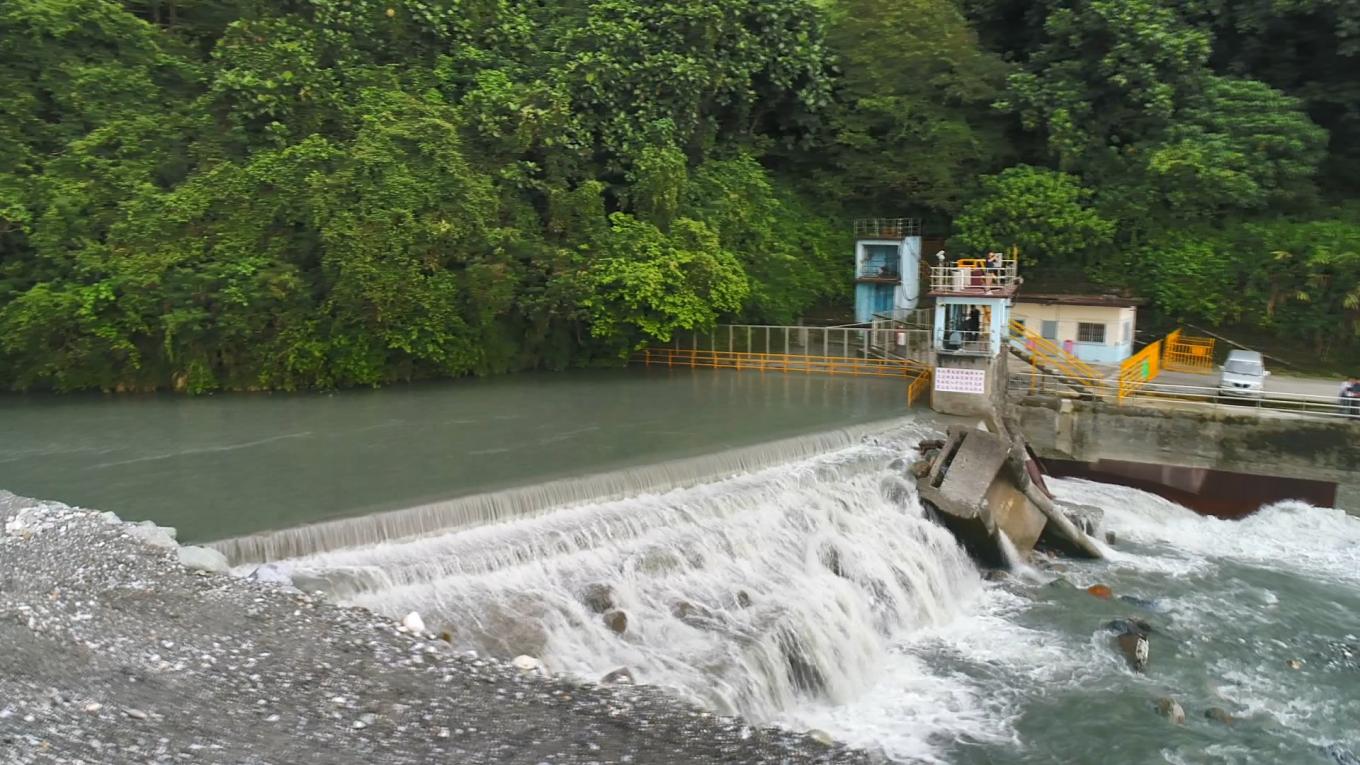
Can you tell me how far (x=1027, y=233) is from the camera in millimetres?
30281

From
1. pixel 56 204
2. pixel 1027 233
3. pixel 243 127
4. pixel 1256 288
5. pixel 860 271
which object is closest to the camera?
pixel 56 204

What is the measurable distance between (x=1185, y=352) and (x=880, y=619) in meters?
19.2

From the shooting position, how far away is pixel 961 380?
2111 cm

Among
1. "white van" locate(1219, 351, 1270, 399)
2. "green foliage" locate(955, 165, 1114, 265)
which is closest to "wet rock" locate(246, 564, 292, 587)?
"white van" locate(1219, 351, 1270, 399)

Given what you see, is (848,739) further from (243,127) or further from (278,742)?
(243,127)

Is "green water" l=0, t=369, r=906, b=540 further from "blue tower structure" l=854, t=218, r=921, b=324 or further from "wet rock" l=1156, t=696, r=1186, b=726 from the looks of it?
"wet rock" l=1156, t=696, r=1186, b=726

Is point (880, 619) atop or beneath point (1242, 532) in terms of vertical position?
atop

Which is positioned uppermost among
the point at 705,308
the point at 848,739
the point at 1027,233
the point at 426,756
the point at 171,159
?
the point at 171,159

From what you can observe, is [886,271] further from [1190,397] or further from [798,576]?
[798,576]

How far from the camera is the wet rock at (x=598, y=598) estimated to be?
12.5 metres

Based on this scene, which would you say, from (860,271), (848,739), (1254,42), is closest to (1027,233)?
A: (860,271)

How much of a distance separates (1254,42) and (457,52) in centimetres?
2732

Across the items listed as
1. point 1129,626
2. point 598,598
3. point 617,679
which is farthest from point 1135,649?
A: point 617,679

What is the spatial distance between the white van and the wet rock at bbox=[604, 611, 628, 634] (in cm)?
1650
